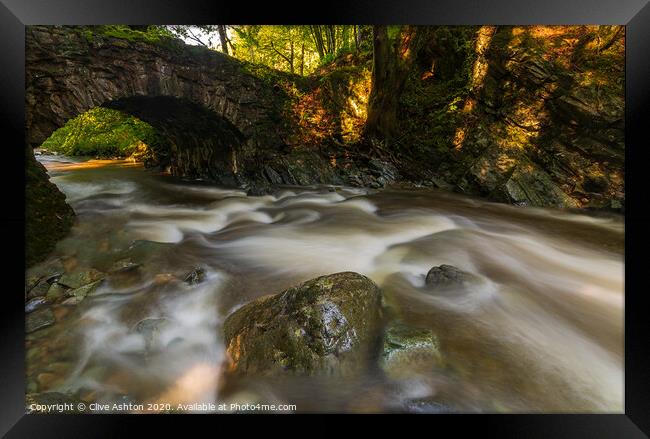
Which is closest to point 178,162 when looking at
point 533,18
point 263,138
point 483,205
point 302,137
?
point 263,138

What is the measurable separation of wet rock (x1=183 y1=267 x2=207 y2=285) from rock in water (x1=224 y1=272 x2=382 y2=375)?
0.95m

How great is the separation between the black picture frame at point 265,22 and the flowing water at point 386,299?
0.41ft

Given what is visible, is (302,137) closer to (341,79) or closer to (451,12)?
(341,79)

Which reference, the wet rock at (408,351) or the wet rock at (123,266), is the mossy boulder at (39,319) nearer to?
the wet rock at (123,266)

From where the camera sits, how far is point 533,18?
1696 mm

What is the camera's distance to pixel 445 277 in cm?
276

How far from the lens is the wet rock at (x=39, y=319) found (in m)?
2.33

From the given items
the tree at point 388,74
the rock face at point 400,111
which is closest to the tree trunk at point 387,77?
the tree at point 388,74

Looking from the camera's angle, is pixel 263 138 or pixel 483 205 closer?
pixel 483 205

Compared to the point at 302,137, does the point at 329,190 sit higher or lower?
lower

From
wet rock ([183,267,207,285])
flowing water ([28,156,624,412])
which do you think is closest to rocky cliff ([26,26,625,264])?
flowing water ([28,156,624,412])

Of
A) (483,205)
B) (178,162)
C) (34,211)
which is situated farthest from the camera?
(178,162)

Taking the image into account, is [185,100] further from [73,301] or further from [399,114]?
[399,114]

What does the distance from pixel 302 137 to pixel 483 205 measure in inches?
167
